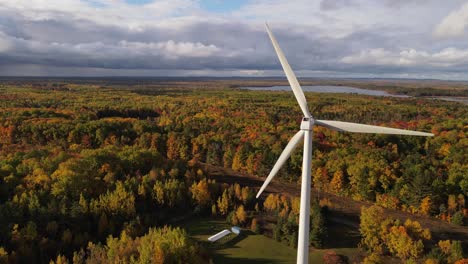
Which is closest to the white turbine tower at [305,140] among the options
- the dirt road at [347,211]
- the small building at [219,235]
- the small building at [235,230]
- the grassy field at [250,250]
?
the grassy field at [250,250]

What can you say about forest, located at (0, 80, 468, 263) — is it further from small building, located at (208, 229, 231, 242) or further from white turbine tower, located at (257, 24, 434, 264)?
white turbine tower, located at (257, 24, 434, 264)

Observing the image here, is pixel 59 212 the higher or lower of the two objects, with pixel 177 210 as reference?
higher

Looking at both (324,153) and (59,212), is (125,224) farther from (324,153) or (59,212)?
(324,153)

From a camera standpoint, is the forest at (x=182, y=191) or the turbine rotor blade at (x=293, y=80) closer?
the turbine rotor blade at (x=293, y=80)

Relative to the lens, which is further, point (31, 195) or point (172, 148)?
point (172, 148)

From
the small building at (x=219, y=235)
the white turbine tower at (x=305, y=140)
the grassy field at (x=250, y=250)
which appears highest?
the white turbine tower at (x=305, y=140)

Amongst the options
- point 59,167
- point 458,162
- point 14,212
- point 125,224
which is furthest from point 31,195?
point 458,162

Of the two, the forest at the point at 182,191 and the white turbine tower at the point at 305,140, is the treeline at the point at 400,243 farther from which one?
the white turbine tower at the point at 305,140

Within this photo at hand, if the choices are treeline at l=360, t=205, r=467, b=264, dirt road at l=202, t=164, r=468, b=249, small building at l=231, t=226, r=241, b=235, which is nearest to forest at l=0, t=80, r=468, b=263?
treeline at l=360, t=205, r=467, b=264
